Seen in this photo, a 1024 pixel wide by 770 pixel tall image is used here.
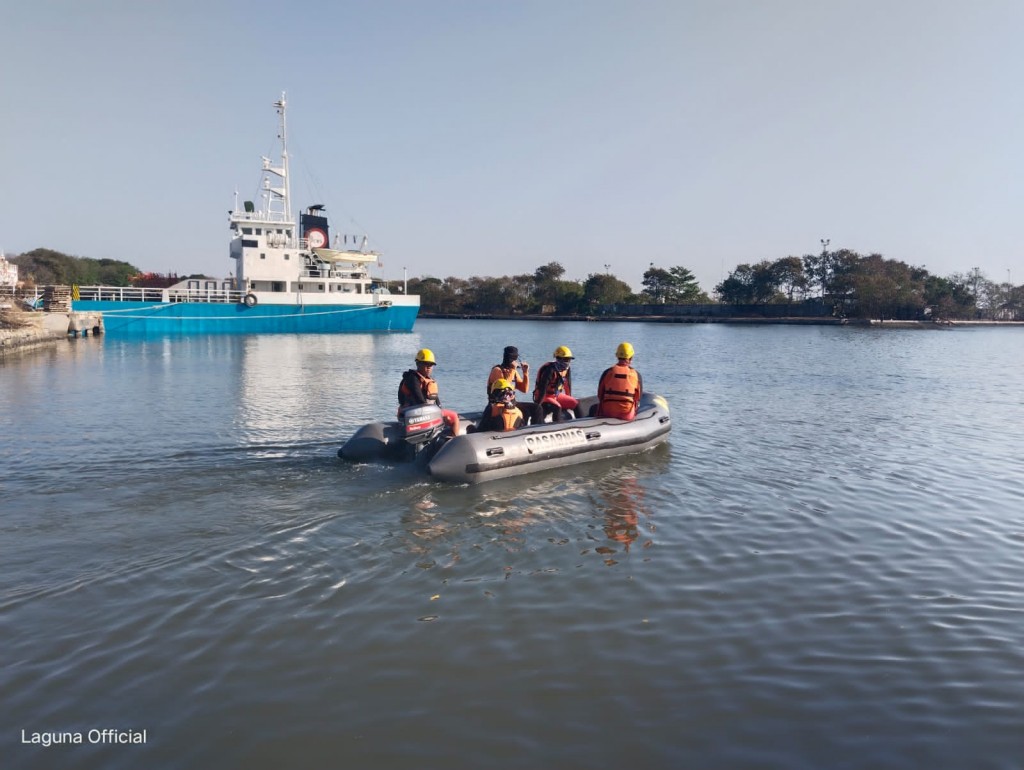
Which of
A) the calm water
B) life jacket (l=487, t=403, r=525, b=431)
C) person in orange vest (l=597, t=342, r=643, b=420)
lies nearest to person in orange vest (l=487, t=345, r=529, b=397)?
life jacket (l=487, t=403, r=525, b=431)

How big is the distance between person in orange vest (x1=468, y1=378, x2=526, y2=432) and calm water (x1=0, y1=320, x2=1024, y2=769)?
112cm

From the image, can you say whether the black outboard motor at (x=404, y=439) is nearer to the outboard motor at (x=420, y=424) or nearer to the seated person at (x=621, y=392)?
the outboard motor at (x=420, y=424)

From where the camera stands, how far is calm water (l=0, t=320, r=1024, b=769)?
14.7 feet

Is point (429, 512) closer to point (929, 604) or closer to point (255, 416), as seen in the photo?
point (929, 604)

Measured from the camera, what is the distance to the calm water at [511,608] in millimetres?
4484

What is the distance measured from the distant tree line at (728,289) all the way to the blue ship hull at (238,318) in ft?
123

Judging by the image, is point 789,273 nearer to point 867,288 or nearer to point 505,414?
point 867,288

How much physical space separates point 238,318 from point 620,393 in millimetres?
44707

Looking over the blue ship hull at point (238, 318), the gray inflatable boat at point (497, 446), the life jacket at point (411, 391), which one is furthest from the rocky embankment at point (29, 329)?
the gray inflatable boat at point (497, 446)

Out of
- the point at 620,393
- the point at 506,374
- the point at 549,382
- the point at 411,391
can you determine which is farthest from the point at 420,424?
the point at 620,393

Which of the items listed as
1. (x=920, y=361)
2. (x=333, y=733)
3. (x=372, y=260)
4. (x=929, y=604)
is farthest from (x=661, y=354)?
(x=333, y=733)

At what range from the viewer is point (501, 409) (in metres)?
10.9

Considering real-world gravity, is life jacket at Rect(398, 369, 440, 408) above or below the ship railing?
below

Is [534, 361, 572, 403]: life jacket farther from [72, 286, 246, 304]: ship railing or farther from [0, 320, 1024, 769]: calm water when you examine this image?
[72, 286, 246, 304]: ship railing
